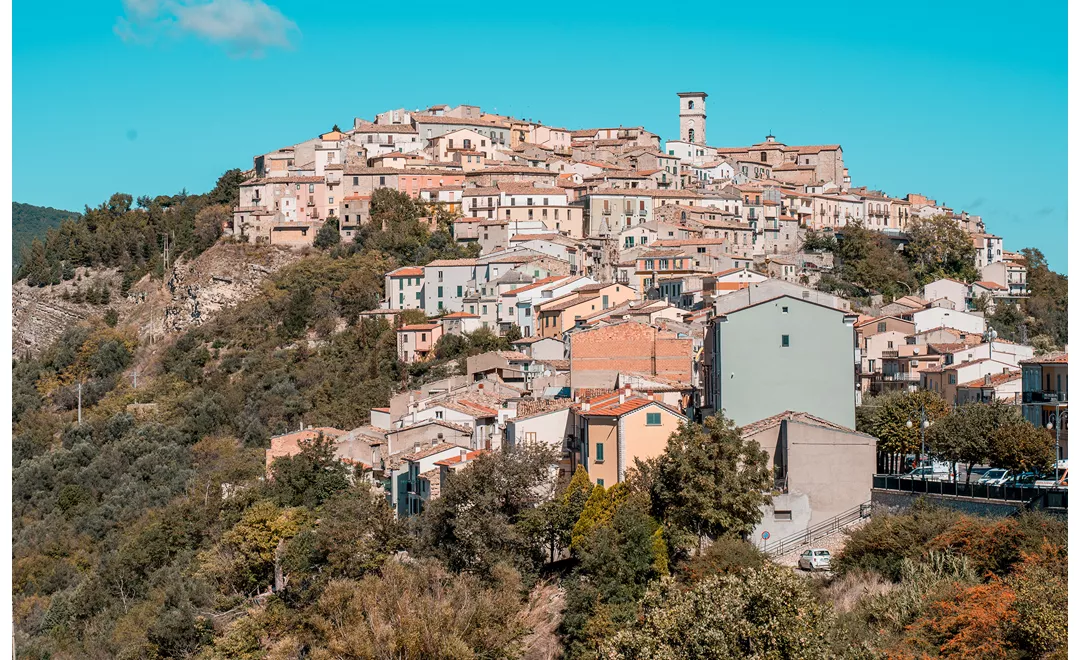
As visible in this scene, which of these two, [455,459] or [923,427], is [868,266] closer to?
[923,427]

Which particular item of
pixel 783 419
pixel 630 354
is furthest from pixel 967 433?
pixel 630 354

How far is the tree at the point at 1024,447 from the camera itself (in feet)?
81.8

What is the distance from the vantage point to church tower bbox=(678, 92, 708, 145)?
92.6 m

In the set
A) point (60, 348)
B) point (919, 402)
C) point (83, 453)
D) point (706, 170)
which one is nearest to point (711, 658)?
point (919, 402)

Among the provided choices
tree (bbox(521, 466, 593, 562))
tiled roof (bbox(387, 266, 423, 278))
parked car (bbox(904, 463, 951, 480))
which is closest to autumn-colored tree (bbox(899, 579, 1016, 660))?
parked car (bbox(904, 463, 951, 480))

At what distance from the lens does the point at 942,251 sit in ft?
229

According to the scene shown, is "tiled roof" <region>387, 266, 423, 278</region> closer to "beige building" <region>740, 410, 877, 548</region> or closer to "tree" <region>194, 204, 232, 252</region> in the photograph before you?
"tree" <region>194, 204, 232, 252</region>

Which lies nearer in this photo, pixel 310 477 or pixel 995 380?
pixel 995 380

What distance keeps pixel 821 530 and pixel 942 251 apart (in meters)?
48.5

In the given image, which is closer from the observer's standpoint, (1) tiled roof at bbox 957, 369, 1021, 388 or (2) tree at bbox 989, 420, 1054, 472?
(2) tree at bbox 989, 420, 1054, 472

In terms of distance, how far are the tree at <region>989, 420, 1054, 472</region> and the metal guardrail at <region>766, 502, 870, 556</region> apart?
2.96 metres

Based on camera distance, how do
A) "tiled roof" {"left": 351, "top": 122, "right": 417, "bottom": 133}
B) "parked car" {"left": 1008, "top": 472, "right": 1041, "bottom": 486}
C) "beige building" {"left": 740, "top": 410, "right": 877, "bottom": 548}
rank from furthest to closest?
"tiled roof" {"left": 351, "top": 122, "right": 417, "bottom": 133}, "parked car" {"left": 1008, "top": 472, "right": 1041, "bottom": 486}, "beige building" {"left": 740, "top": 410, "right": 877, "bottom": 548}

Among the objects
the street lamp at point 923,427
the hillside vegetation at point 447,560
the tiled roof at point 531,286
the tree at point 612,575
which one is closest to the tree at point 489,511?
the hillside vegetation at point 447,560

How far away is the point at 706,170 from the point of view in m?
83.9
